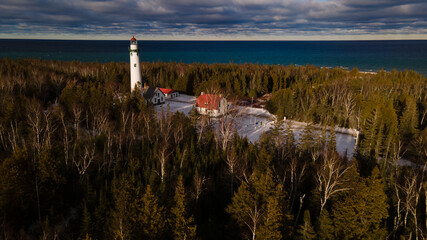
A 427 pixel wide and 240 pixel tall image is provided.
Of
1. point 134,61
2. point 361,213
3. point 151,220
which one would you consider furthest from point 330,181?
point 134,61

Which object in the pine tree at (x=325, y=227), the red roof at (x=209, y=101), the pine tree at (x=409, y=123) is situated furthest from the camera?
the red roof at (x=209, y=101)

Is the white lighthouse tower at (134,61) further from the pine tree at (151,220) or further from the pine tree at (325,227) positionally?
the pine tree at (325,227)

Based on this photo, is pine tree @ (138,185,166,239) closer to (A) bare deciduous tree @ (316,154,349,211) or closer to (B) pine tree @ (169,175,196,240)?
(B) pine tree @ (169,175,196,240)

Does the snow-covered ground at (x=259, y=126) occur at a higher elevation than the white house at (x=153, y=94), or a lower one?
lower

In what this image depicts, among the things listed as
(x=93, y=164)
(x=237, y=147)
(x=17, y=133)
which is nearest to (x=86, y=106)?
(x=17, y=133)

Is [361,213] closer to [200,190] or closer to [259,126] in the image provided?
[200,190]

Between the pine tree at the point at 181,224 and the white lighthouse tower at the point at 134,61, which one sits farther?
the white lighthouse tower at the point at 134,61

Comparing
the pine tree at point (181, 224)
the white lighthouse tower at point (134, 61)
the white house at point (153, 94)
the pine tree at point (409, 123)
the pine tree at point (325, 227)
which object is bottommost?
the pine tree at point (325, 227)

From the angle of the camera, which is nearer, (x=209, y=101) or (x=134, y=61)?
(x=209, y=101)

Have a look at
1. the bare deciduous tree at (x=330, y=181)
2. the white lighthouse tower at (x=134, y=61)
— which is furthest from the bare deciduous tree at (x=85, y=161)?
the white lighthouse tower at (x=134, y=61)
